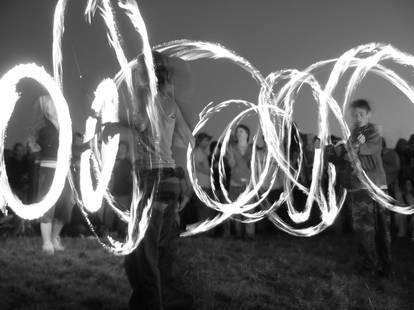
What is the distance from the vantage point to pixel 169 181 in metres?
3.85

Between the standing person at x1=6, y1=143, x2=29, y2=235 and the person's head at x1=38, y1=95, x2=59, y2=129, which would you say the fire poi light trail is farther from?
the standing person at x1=6, y1=143, x2=29, y2=235

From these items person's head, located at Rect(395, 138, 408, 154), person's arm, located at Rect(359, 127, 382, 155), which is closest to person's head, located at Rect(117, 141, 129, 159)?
person's arm, located at Rect(359, 127, 382, 155)

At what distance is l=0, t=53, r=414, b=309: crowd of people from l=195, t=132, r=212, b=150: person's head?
0.07 ft

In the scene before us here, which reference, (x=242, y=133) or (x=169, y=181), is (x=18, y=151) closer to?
(x=242, y=133)

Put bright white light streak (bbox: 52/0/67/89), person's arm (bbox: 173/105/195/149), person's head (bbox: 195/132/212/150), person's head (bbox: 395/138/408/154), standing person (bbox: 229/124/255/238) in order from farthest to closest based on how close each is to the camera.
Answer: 1. person's head (bbox: 195/132/212/150)
2. person's head (bbox: 395/138/408/154)
3. standing person (bbox: 229/124/255/238)
4. bright white light streak (bbox: 52/0/67/89)
5. person's arm (bbox: 173/105/195/149)

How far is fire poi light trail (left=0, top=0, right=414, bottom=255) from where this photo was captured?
537cm

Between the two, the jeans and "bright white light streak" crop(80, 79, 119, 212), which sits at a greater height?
"bright white light streak" crop(80, 79, 119, 212)

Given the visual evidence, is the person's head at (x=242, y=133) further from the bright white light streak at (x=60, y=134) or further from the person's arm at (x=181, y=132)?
the person's arm at (x=181, y=132)

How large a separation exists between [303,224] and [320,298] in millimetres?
5702

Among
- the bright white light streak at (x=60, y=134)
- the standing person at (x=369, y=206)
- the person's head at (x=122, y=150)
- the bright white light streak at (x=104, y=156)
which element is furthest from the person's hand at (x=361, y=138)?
the person's head at (x=122, y=150)

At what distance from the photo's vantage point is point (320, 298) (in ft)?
16.0

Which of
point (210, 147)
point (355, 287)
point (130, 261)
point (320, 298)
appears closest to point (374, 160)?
point (355, 287)

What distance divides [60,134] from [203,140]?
5029mm

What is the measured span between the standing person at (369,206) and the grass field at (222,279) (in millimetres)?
242
